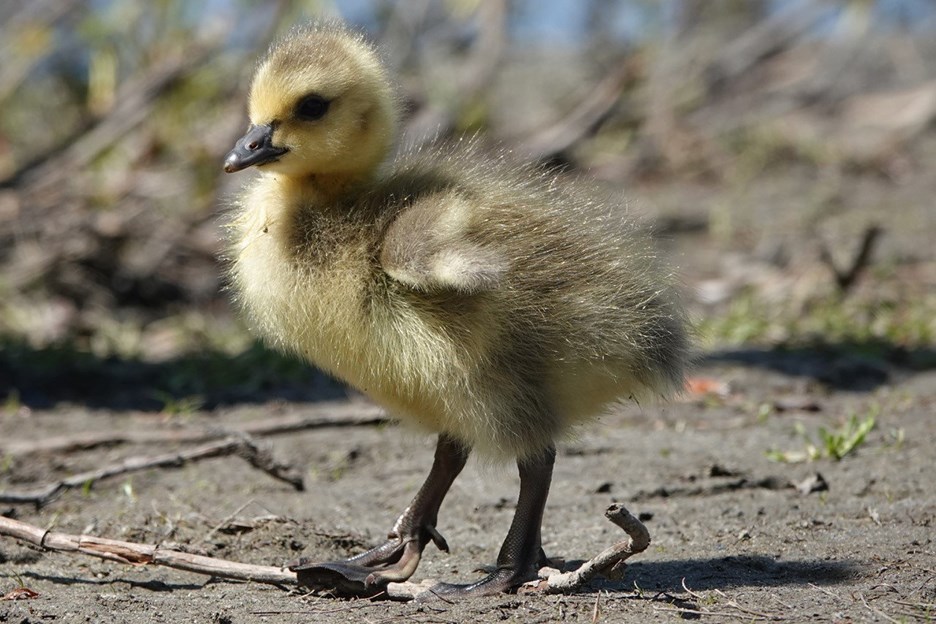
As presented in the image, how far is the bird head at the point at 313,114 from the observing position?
11.6 ft

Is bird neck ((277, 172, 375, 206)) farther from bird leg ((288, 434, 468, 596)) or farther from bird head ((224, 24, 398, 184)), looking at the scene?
bird leg ((288, 434, 468, 596))

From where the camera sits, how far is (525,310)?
3.27 meters

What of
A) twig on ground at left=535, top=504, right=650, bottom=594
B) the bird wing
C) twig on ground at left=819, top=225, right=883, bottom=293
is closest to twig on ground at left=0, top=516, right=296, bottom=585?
twig on ground at left=535, top=504, right=650, bottom=594

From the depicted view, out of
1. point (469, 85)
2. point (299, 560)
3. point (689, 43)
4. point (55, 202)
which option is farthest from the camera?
point (689, 43)

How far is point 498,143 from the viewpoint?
4027 mm

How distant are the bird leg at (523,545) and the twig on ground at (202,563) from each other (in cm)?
7

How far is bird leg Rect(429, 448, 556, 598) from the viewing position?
338 centimetres

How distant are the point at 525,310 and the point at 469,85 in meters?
7.78

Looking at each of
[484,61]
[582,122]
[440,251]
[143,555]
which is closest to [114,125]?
[484,61]

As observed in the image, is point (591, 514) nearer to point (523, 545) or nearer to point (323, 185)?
point (523, 545)

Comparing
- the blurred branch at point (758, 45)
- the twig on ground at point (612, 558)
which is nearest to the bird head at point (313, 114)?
the twig on ground at point (612, 558)

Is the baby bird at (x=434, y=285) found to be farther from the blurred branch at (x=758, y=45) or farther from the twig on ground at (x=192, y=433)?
the blurred branch at (x=758, y=45)

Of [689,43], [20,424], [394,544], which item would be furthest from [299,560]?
[689,43]

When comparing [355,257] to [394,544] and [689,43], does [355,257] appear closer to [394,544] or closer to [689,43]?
[394,544]
